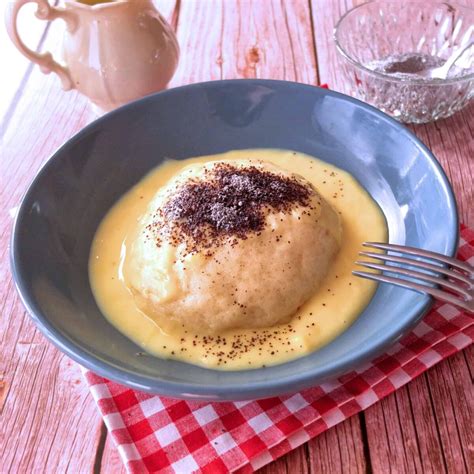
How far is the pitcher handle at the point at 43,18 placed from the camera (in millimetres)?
1633

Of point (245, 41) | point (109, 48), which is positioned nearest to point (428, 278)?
point (109, 48)

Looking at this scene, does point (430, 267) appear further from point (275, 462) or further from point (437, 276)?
point (275, 462)

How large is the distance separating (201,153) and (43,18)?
1.94ft

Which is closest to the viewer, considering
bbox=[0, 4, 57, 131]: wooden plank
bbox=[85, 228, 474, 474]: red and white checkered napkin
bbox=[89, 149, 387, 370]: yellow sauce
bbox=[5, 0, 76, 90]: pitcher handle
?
bbox=[85, 228, 474, 474]: red and white checkered napkin

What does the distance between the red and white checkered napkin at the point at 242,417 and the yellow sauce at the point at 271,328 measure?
0.28ft

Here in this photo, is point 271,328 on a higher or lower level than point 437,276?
lower

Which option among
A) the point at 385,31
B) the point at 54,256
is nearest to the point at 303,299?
the point at 54,256

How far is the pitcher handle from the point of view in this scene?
1633 mm

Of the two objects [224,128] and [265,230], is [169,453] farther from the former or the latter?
[224,128]

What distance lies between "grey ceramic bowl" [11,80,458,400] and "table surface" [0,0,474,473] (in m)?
0.16

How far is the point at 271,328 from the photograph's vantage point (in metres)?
1.21

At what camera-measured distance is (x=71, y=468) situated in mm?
1062

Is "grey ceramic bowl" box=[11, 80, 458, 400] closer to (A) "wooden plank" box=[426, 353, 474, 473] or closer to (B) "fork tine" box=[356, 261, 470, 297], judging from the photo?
(B) "fork tine" box=[356, 261, 470, 297]

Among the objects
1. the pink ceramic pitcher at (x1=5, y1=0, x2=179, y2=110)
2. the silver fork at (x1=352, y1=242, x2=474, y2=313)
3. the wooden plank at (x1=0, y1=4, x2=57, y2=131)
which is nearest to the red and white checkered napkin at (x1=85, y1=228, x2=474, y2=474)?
the silver fork at (x1=352, y1=242, x2=474, y2=313)
